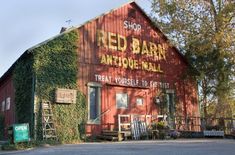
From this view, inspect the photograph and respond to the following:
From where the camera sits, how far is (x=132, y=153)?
40.3 feet

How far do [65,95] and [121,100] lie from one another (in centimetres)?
393

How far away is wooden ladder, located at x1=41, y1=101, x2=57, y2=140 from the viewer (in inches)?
734

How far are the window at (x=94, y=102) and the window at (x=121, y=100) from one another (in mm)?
1410

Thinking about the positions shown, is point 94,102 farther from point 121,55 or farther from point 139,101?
point 121,55

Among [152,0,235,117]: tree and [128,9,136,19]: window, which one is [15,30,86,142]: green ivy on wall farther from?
[152,0,235,117]: tree

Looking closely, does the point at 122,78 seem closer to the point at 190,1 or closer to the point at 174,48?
the point at 174,48

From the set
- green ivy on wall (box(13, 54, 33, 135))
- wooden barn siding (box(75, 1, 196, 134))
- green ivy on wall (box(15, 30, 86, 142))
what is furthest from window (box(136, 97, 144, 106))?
green ivy on wall (box(13, 54, 33, 135))

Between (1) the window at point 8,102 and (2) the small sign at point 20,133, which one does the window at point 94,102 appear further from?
(1) the window at point 8,102

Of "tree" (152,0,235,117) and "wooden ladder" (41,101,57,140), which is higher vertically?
"tree" (152,0,235,117)

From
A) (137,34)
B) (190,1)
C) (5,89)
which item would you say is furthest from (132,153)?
(190,1)

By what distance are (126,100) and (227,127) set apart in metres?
7.21

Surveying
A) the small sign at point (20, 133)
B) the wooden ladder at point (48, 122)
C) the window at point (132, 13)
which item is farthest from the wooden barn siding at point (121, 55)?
the small sign at point (20, 133)

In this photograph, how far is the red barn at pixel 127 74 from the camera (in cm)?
2130

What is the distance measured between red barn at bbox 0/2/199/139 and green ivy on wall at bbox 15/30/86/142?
51cm
